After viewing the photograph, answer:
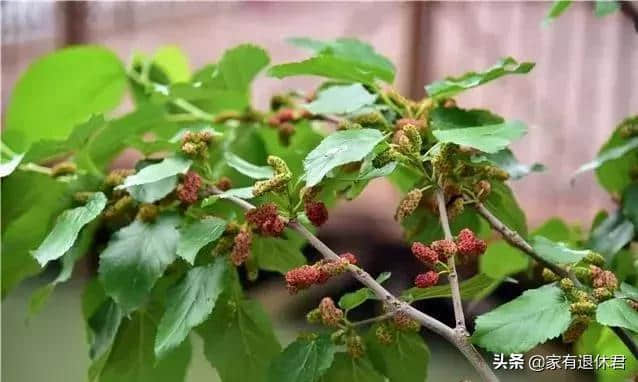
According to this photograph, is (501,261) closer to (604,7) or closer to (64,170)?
(604,7)

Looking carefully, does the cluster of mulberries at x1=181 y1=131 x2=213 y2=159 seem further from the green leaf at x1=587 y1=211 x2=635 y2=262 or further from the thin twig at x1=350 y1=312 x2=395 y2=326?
the green leaf at x1=587 y1=211 x2=635 y2=262

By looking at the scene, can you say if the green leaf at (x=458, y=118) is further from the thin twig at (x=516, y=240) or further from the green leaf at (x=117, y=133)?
the green leaf at (x=117, y=133)

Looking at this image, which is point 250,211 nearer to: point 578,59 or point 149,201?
point 149,201

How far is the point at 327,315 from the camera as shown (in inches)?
13.2

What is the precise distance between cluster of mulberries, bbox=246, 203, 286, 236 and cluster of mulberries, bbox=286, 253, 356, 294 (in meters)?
0.02

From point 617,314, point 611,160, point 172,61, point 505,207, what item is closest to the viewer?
point 617,314

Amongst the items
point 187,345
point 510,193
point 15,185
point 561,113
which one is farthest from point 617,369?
point 561,113

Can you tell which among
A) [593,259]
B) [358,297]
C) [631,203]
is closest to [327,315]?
[358,297]

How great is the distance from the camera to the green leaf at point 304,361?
0.33 m

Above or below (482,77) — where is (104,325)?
below

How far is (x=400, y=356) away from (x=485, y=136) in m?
0.11

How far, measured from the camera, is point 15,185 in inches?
18.1

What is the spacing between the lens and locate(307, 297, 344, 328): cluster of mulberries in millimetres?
335

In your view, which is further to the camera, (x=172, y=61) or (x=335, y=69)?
(x=172, y=61)
